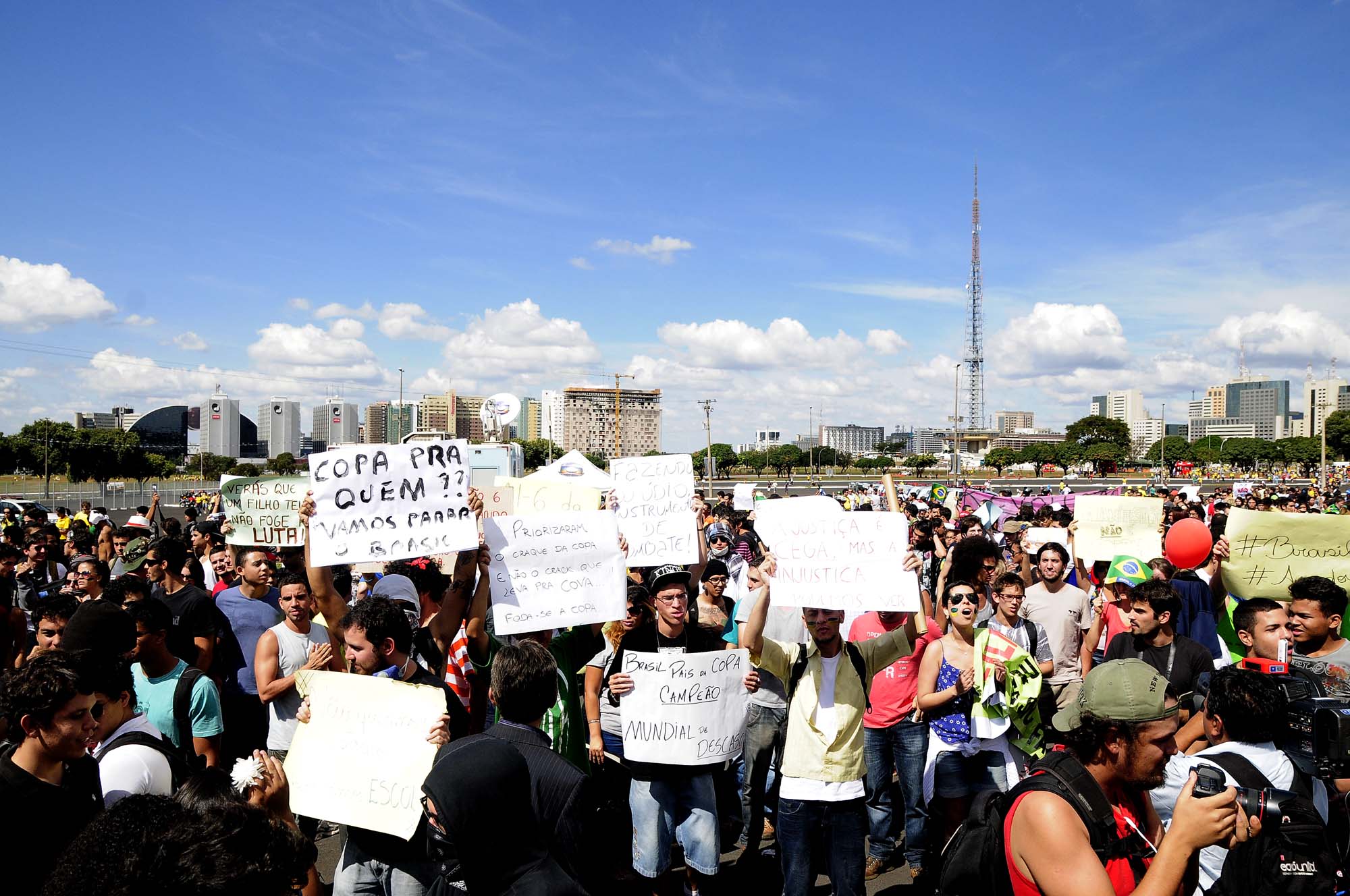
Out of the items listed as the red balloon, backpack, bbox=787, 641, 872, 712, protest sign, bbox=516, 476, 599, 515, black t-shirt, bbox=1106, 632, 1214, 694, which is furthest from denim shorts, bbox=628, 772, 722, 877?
the red balloon

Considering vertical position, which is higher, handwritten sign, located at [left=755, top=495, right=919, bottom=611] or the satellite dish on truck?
the satellite dish on truck

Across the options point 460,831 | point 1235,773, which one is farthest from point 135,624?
point 1235,773

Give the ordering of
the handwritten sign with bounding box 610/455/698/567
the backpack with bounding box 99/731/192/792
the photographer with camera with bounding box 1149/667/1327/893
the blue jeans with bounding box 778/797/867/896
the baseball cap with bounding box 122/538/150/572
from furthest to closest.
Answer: the baseball cap with bounding box 122/538/150/572 < the handwritten sign with bounding box 610/455/698/567 < the blue jeans with bounding box 778/797/867/896 < the photographer with camera with bounding box 1149/667/1327/893 < the backpack with bounding box 99/731/192/792

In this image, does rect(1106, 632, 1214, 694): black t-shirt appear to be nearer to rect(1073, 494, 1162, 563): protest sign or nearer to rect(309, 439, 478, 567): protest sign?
rect(1073, 494, 1162, 563): protest sign

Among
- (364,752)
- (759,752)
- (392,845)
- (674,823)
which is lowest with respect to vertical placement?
(759,752)

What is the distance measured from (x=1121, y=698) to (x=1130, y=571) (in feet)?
21.4

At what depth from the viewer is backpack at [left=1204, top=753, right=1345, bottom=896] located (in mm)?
3107

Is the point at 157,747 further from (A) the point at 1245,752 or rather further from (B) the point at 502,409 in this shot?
(B) the point at 502,409

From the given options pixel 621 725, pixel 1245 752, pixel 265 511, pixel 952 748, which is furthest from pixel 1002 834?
pixel 265 511

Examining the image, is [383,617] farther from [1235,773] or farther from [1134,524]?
[1134,524]

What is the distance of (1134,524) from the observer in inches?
389

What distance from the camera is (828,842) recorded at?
4.81 metres

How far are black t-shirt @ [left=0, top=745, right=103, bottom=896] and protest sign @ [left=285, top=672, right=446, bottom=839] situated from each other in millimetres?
1154

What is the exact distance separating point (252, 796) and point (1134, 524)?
962cm
